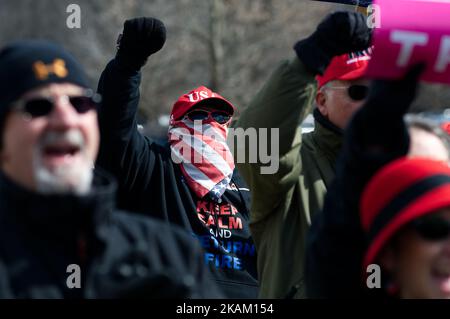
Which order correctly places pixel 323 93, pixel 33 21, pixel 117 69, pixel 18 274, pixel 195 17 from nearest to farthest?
pixel 18 274 < pixel 323 93 < pixel 117 69 < pixel 195 17 < pixel 33 21

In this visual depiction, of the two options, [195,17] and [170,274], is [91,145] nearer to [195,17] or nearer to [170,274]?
[170,274]

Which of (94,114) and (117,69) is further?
(117,69)

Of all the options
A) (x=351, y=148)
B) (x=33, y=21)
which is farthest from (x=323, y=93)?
(x=33, y=21)

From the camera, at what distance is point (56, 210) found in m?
2.60

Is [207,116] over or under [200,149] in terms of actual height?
over

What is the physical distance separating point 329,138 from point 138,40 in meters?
1.04

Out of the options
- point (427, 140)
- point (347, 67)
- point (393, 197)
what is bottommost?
point (393, 197)

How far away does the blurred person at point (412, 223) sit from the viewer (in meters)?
2.76

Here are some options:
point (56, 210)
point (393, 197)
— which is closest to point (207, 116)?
point (393, 197)

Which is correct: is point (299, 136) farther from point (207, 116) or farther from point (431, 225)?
point (207, 116)

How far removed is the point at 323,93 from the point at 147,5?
66.1ft

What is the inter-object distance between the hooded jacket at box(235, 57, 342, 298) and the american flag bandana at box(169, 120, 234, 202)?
93cm

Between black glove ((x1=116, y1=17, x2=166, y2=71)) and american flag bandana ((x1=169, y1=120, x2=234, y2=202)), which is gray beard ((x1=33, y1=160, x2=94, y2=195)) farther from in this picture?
american flag bandana ((x1=169, y1=120, x2=234, y2=202))
